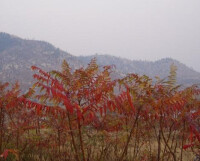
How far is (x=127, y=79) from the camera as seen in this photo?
13.1 ft

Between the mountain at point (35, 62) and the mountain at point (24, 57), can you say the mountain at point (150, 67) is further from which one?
the mountain at point (24, 57)

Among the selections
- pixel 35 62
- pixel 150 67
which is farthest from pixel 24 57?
Answer: pixel 150 67

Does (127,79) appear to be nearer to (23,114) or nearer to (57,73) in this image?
(57,73)

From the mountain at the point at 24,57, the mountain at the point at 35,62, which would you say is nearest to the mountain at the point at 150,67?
the mountain at the point at 35,62

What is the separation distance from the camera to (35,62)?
128000mm

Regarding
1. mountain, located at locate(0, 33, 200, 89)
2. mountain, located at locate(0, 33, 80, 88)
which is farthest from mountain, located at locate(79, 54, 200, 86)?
mountain, located at locate(0, 33, 80, 88)

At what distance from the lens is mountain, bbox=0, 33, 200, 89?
109m

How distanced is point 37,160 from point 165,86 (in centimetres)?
439

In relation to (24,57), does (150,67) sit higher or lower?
lower

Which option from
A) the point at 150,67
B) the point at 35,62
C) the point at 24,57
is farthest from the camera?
the point at 150,67

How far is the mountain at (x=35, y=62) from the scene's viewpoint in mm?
109312

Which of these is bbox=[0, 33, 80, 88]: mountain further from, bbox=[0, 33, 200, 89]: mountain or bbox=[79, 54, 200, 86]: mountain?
bbox=[79, 54, 200, 86]: mountain

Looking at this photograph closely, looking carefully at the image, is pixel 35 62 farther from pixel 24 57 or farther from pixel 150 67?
pixel 150 67

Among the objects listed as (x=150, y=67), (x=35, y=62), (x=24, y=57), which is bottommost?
(x=35, y=62)
